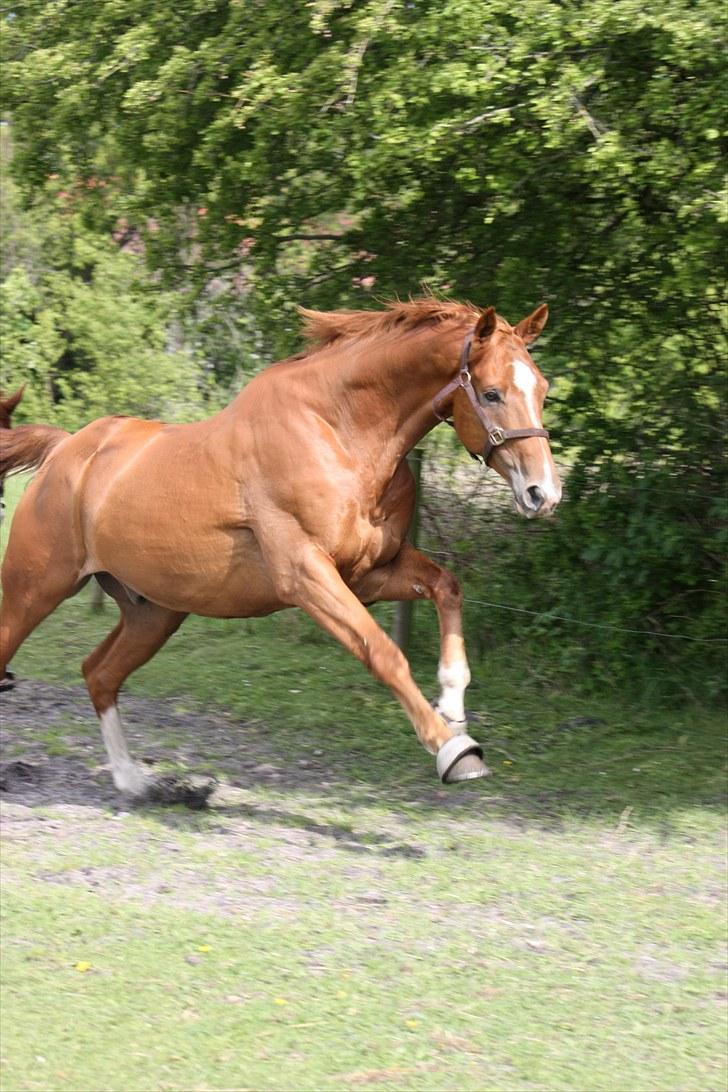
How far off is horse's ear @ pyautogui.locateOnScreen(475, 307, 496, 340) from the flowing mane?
0.26 m

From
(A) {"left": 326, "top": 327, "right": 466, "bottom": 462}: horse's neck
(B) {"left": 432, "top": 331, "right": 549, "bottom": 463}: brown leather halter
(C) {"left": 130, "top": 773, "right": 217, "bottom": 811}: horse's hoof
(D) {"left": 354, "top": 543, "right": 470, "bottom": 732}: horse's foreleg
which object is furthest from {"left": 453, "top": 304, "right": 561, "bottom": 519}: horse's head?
(C) {"left": 130, "top": 773, "right": 217, "bottom": 811}: horse's hoof

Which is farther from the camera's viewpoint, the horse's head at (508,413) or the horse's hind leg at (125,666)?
the horse's hind leg at (125,666)

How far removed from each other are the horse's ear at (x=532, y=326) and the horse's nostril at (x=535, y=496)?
72 cm

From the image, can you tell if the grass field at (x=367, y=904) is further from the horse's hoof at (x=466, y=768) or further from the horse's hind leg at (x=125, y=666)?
the horse's hoof at (x=466, y=768)

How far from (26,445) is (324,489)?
2244mm

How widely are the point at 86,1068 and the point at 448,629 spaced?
2495 mm

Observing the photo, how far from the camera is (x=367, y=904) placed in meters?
5.70

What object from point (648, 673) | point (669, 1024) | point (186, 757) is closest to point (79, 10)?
point (186, 757)

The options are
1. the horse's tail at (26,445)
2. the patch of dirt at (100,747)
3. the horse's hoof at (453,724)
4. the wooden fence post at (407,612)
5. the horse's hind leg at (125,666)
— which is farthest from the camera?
the wooden fence post at (407,612)

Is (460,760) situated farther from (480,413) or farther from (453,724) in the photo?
(480,413)

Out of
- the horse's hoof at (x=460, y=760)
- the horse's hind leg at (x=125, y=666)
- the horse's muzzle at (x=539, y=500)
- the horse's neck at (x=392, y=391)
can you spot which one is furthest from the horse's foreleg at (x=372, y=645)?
the horse's hind leg at (x=125, y=666)

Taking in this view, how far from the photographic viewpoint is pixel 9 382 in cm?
1952

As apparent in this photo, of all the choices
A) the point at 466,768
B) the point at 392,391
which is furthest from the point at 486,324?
the point at 466,768

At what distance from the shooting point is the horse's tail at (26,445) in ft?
24.6
